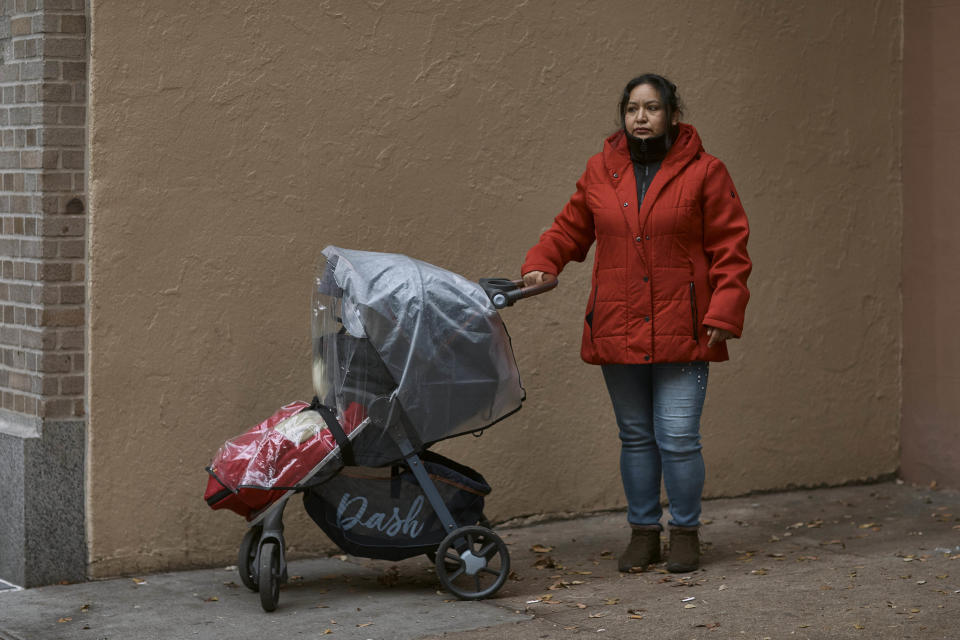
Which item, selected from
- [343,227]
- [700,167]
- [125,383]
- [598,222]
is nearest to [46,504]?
[125,383]

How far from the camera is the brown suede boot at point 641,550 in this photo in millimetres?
5312

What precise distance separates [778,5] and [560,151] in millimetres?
1420

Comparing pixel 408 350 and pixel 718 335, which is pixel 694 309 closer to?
pixel 718 335

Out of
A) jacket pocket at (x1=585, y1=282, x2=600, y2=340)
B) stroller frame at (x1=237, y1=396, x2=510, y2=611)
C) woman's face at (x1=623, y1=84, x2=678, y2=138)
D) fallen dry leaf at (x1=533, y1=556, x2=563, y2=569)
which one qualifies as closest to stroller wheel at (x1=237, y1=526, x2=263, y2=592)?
stroller frame at (x1=237, y1=396, x2=510, y2=611)

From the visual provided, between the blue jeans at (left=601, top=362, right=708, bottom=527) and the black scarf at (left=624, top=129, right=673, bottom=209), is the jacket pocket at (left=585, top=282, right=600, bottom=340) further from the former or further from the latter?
the black scarf at (left=624, top=129, right=673, bottom=209)

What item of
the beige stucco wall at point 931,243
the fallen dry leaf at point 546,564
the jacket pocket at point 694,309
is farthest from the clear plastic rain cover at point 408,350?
the beige stucco wall at point 931,243

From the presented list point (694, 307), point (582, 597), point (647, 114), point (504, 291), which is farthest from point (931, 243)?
point (582, 597)

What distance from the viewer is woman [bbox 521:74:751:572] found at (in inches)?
199

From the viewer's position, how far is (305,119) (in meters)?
5.53

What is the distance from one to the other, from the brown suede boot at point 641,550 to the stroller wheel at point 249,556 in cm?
142

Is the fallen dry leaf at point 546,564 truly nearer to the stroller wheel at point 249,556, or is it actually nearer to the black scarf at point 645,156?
the stroller wheel at point 249,556

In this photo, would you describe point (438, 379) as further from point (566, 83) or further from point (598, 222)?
point (566, 83)

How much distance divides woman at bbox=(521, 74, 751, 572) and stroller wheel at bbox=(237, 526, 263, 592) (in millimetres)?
1406

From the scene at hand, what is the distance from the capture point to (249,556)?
4.98 metres
